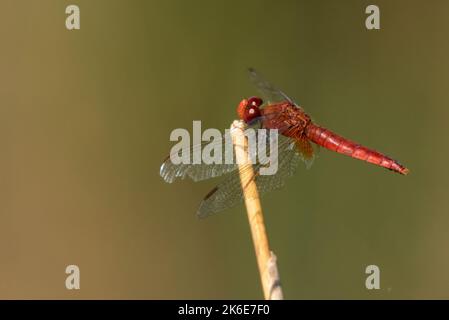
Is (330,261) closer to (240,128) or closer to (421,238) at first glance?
(421,238)

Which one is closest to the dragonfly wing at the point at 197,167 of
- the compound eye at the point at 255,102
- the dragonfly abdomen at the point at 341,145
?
the compound eye at the point at 255,102

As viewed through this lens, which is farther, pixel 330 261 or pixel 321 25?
pixel 321 25

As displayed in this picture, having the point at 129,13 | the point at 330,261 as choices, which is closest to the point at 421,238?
the point at 330,261

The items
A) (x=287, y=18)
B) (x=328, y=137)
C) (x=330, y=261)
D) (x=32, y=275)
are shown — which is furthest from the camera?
(x=287, y=18)

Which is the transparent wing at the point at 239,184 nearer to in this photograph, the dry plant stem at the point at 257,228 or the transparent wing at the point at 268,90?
the dry plant stem at the point at 257,228

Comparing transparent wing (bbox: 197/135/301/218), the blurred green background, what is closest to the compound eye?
transparent wing (bbox: 197/135/301/218)

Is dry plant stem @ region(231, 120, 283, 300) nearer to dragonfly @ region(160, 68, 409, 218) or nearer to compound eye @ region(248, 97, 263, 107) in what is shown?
dragonfly @ region(160, 68, 409, 218)
